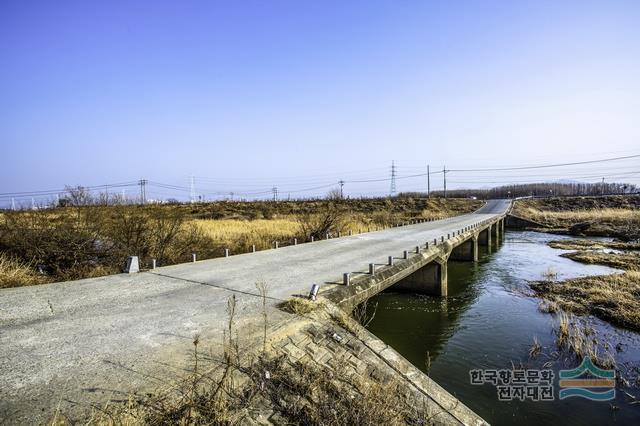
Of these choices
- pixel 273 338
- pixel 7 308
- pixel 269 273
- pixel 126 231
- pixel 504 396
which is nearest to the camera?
pixel 273 338

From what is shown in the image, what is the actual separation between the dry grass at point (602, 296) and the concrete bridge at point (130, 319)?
6.22 metres

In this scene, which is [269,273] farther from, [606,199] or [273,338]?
[606,199]

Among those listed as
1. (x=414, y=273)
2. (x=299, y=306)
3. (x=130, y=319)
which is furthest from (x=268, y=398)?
(x=414, y=273)

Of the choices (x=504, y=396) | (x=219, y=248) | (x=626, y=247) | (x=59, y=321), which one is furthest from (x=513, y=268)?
(x=59, y=321)

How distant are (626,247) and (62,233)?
108ft

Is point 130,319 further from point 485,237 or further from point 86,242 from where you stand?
point 485,237

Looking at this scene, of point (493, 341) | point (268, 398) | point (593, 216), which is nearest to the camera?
point (268, 398)

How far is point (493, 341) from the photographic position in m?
9.19

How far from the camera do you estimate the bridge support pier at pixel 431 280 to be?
13484 mm

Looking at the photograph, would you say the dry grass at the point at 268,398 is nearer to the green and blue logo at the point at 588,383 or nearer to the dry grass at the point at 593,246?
the green and blue logo at the point at 588,383

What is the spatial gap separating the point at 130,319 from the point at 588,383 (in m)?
9.03

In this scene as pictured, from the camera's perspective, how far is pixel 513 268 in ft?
62.9

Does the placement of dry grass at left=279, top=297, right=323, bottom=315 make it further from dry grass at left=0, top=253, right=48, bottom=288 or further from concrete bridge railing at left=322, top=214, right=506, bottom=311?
dry grass at left=0, top=253, right=48, bottom=288

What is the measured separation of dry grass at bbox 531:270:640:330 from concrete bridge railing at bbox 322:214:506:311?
12.8 ft
